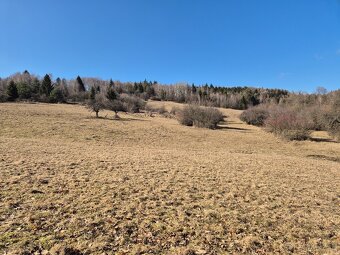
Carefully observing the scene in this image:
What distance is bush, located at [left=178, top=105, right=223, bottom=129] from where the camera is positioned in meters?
45.3

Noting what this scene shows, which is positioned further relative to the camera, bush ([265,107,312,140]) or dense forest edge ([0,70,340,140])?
dense forest edge ([0,70,340,140])

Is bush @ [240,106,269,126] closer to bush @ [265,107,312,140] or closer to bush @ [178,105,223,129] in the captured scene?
bush @ [178,105,223,129]

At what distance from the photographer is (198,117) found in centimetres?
4650

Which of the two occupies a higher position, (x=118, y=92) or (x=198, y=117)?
(x=118, y=92)

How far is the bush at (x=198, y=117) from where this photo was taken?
45341 mm

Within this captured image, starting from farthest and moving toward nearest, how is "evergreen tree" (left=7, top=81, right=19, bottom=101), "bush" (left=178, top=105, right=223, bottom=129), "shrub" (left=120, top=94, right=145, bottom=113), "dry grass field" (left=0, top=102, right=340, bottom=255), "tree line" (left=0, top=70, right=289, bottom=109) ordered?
"tree line" (left=0, top=70, right=289, bottom=109)
"shrub" (left=120, top=94, right=145, bottom=113)
"evergreen tree" (left=7, top=81, right=19, bottom=101)
"bush" (left=178, top=105, right=223, bottom=129)
"dry grass field" (left=0, top=102, right=340, bottom=255)

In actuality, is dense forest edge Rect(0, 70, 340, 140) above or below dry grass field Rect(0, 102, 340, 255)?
above

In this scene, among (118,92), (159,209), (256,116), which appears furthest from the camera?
(118,92)

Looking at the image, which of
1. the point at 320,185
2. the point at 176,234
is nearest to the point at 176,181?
the point at 176,234

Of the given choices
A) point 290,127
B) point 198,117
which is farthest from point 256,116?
point 290,127

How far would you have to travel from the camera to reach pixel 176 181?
9.96 metres

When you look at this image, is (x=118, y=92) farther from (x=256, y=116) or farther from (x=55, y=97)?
(x=256, y=116)

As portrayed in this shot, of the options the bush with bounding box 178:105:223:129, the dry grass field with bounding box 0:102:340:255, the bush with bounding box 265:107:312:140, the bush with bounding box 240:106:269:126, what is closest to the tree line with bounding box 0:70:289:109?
the bush with bounding box 178:105:223:129

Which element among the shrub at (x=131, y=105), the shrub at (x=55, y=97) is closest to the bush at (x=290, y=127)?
the shrub at (x=131, y=105)
